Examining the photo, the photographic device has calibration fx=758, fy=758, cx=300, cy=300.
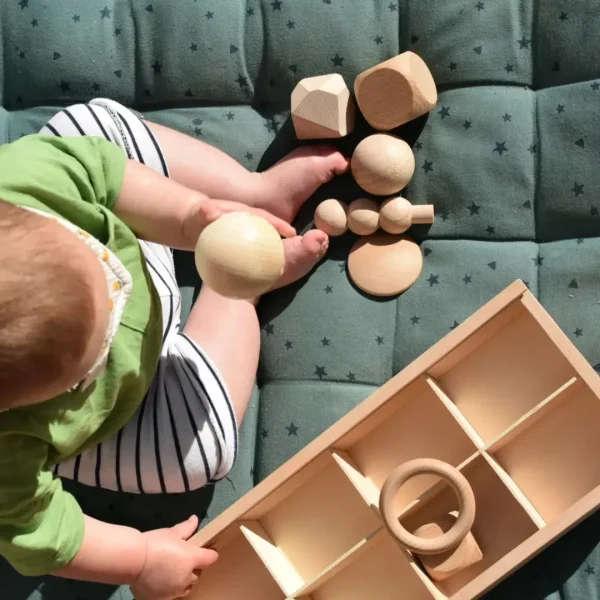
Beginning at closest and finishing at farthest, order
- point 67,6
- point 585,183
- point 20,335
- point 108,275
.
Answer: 1. point 20,335
2. point 108,275
3. point 585,183
4. point 67,6

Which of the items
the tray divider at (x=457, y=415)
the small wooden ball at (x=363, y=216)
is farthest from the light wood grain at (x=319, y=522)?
the small wooden ball at (x=363, y=216)

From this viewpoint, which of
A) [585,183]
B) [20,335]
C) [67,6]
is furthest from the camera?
[67,6]

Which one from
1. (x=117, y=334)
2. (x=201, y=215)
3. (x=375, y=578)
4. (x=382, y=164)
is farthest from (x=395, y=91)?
(x=375, y=578)

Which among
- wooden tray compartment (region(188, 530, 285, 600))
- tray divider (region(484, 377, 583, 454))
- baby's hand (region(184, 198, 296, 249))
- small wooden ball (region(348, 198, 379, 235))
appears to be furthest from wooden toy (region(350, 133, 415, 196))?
wooden tray compartment (region(188, 530, 285, 600))

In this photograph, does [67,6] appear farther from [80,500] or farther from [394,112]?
[80,500]

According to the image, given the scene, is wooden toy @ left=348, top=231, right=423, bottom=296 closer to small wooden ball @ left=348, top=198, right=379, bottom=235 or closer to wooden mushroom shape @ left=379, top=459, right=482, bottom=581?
small wooden ball @ left=348, top=198, right=379, bottom=235

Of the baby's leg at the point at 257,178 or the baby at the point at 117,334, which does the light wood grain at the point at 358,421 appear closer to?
the baby at the point at 117,334

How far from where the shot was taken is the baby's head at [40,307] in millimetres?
413

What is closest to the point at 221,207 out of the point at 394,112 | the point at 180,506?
the point at 394,112

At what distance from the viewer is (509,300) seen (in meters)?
0.59

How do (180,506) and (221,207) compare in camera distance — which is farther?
(180,506)

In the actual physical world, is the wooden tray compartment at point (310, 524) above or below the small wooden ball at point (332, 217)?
below

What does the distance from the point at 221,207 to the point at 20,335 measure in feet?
0.71

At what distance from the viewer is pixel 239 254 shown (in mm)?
521
